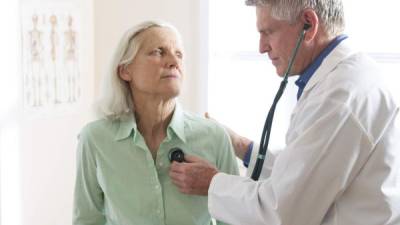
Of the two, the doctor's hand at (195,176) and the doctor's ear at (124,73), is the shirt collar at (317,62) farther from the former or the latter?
the doctor's ear at (124,73)

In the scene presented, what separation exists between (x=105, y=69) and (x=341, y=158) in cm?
132

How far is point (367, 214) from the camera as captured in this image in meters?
1.13

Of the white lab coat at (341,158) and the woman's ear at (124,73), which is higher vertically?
the woman's ear at (124,73)

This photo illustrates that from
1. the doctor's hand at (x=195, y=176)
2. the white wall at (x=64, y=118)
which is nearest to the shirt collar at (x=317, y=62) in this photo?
the doctor's hand at (x=195, y=176)

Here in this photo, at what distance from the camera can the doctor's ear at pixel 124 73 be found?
1.58 metres

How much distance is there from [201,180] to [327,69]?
1.64 feet

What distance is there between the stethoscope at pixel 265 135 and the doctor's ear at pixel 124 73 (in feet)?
0.93

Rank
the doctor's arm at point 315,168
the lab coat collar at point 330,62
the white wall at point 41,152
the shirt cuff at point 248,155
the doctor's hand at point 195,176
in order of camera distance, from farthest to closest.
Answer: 1. the white wall at point 41,152
2. the shirt cuff at point 248,155
3. the doctor's hand at point 195,176
4. the lab coat collar at point 330,62
5. the doctor's arm at point 315,168

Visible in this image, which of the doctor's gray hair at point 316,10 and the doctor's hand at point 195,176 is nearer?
the doctor's gray hair at point 316,10

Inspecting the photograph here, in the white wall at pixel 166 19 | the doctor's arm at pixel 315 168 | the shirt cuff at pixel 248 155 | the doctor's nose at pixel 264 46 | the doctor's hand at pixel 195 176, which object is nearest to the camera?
the doctor's arm at pixel 315 168

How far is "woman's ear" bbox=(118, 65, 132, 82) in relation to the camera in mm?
1577

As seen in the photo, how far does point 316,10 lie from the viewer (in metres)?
1.21

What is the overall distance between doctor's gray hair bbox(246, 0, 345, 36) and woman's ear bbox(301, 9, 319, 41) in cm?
1

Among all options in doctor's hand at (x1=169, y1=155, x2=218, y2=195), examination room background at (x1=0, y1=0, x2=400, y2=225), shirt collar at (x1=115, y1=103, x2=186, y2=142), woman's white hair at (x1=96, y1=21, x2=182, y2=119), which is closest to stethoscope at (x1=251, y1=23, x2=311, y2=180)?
doctor's hand at (x1=169, y1=155, x2=218, y2=195)
